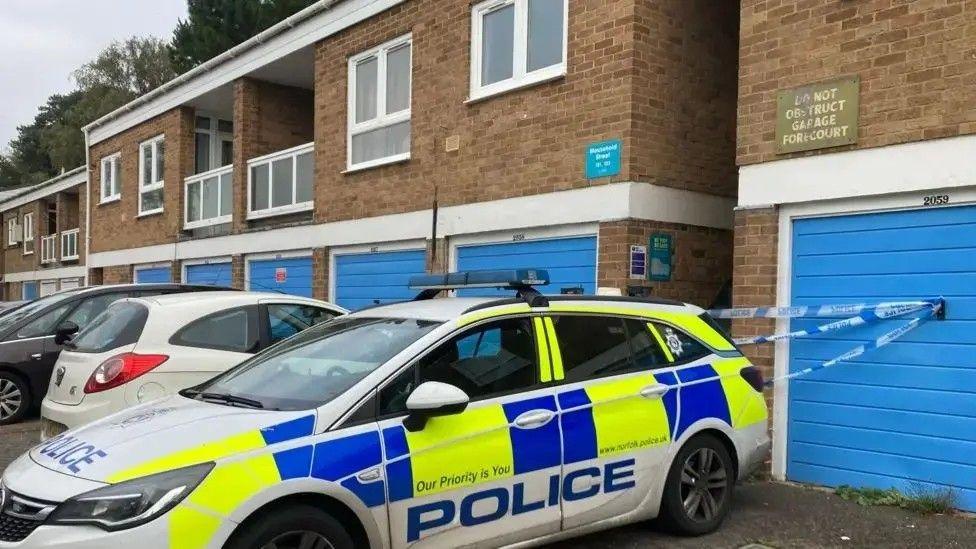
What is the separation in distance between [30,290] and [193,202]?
59.6 feet

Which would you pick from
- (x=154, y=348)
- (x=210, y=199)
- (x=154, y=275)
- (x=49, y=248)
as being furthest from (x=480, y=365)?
(x=49, y=248)

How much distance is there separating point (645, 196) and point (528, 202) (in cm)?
136

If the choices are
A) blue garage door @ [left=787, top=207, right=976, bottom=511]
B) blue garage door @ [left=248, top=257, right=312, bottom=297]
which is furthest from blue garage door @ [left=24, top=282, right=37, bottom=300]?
blue garage door @ [left=787, top=207, right=976, bottom=511]

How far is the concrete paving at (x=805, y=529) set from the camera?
504 centimetres

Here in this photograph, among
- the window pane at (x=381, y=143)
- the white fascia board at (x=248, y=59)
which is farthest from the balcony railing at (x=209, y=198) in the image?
the window pane at (x=381, y=143)

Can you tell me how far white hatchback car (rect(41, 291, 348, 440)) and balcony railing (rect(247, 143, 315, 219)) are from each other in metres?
5.64

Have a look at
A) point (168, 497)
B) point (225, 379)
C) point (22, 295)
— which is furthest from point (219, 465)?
point (22, 295)

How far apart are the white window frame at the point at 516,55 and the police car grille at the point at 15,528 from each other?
6397mm

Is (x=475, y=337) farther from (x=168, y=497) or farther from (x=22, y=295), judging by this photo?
(x=22, y=295)

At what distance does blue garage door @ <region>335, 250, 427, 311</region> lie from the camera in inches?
410

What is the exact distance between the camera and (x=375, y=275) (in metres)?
11.0

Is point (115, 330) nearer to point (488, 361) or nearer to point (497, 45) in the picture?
point (488, 361)

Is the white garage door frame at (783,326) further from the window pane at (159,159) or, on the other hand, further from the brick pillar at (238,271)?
the window pane at (159,159)

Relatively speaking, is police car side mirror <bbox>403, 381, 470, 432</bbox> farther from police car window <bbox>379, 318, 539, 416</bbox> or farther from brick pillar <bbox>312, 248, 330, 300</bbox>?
brick pillar <bbox>312, 248, 330, 300</bbox>
